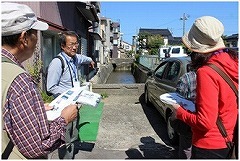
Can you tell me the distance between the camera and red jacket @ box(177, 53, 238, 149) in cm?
180

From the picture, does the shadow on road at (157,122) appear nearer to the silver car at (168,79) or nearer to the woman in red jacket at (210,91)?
the silver car at (168,79)

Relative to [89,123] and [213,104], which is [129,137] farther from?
[213,104]

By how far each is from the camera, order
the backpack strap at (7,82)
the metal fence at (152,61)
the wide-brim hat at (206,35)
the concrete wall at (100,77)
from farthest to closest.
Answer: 1. the metal fence at (152,61)
2. the concrete wall at (100,77)
3. the wide-brim hat at (206,35)
4. the backpack strap at (7,82)

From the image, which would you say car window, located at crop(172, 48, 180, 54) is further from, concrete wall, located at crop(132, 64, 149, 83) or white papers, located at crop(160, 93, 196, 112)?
white papers, located at crop(160, 93, 196, 112)

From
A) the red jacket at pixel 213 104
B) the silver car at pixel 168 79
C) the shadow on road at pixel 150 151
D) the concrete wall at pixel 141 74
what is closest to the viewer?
the red jacket at pixel 213 104

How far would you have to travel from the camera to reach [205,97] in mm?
1804

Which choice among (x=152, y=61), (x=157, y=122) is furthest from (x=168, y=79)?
(x=152, y=61)

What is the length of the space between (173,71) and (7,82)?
13.9 feet

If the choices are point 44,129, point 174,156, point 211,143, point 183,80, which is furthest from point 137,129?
point 44,129

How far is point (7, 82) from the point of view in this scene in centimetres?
136

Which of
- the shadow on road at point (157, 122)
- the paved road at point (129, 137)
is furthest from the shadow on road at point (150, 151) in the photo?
the shadow on road at point (157, 122)

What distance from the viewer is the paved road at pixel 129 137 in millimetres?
4305

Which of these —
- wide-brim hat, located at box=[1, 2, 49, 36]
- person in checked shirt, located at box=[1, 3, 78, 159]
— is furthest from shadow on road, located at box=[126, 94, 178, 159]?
wide-brim hat, located at box=[1, 2, 49, 36]

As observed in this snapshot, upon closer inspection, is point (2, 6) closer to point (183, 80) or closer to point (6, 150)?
point (6, 150)
